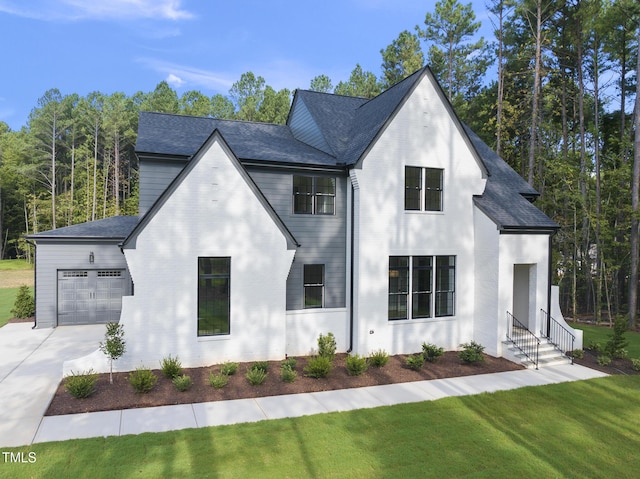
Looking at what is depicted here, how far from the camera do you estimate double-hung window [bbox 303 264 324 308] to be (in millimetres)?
13484

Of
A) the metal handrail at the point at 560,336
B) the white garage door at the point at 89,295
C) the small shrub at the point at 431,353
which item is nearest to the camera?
the small shrub at the point at 431,353

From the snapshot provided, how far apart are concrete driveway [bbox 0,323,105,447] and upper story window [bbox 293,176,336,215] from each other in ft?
27.2

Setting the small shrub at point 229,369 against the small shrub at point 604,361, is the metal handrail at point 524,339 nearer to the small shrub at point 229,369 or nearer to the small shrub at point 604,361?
the small shrub at point 604,361

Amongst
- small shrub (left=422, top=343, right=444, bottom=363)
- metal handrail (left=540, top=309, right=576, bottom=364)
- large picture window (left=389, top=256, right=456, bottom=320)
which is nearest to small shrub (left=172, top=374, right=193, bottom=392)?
large picture window (left=389, top=256, right=456, bottom=320)

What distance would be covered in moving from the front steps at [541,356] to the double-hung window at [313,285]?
20.5 ft

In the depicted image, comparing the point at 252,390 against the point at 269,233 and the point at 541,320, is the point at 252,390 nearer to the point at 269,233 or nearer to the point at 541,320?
the point at 269,233

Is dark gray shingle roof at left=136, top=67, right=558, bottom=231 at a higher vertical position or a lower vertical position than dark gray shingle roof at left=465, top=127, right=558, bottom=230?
higher

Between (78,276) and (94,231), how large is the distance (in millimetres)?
1984

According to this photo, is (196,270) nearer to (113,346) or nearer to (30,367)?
(113,346)

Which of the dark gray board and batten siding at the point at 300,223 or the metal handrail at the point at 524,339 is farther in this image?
the metal handrail at the point at 524,339

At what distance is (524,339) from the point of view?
43.9 feet

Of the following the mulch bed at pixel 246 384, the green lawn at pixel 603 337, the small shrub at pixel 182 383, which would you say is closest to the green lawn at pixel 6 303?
the mulch bed at pixel 246 384

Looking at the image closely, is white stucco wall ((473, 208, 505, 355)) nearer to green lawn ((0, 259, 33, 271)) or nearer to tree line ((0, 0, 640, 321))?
tree line ((0, 0, 640, 321))

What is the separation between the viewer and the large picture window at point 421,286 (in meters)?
13.5
